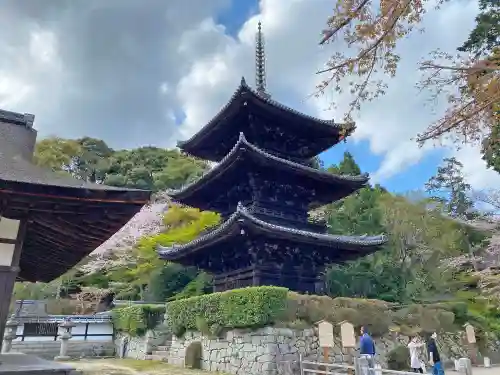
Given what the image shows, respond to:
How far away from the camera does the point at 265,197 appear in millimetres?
15969

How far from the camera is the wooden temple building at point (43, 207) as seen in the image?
4.03m

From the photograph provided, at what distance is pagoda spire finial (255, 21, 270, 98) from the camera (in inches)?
782

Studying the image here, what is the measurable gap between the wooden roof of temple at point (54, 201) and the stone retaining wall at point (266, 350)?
26.6ft

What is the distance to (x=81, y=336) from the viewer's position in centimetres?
2075

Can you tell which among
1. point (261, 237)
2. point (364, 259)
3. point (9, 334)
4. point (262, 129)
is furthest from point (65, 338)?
point (364, 259)

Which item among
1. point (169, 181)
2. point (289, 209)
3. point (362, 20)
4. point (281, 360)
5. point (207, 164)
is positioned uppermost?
point (207, 164)

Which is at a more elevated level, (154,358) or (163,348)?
(163,348)

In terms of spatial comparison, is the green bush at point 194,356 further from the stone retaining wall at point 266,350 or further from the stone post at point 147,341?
the stone post at point 147,341

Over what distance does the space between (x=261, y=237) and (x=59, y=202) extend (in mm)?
10253

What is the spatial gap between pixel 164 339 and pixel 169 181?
26113 mm

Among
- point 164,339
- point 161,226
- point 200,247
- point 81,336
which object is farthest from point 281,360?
point 161,226

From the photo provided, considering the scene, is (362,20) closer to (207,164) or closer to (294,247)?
→ (294,247)

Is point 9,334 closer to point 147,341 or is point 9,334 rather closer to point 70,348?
point 70,348

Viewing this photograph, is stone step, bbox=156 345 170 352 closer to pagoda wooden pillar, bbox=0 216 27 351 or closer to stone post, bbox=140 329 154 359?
stone post, bbox=140 329 154 359
